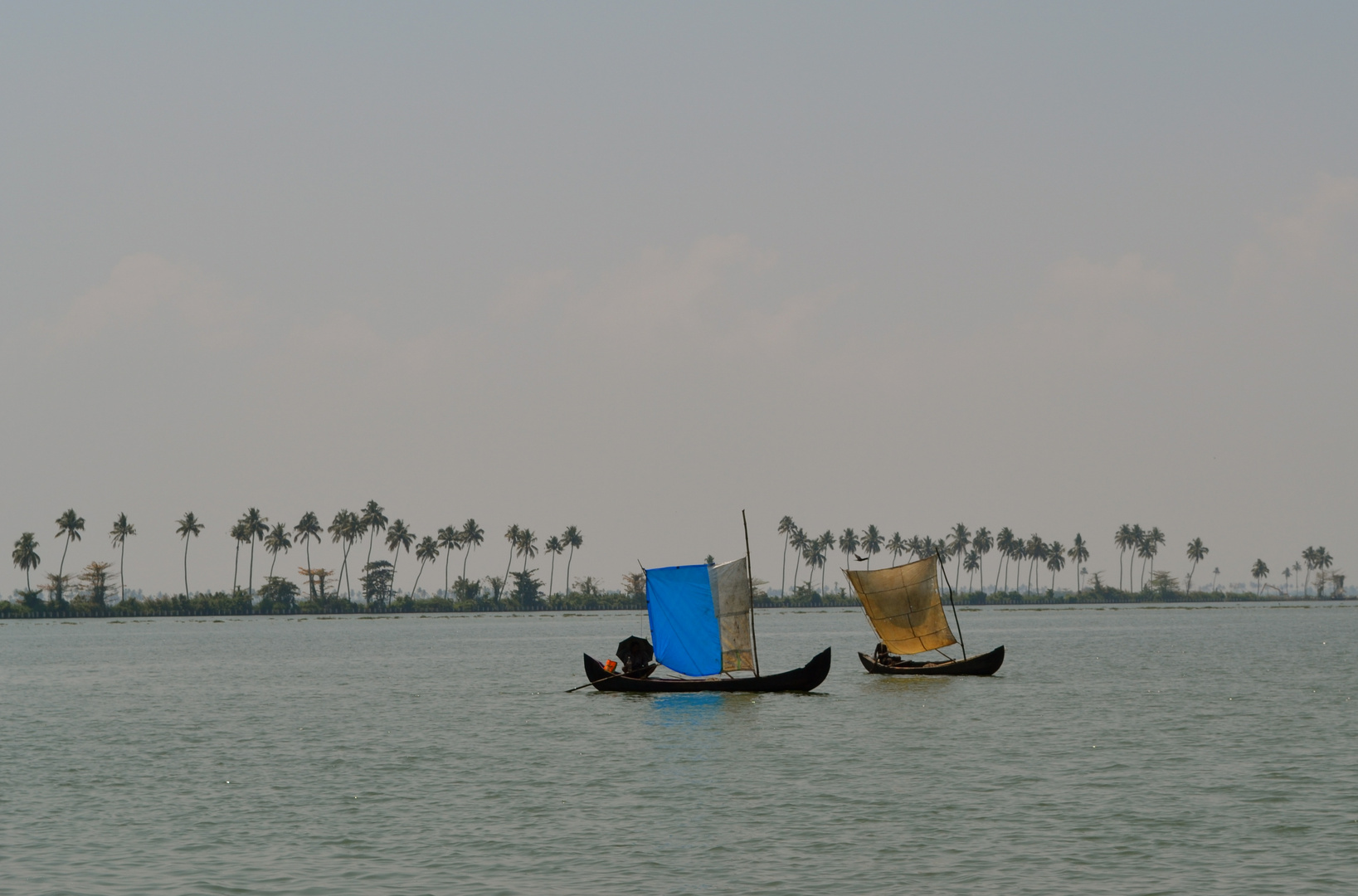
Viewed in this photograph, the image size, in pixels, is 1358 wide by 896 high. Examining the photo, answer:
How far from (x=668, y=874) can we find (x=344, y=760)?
20.3m

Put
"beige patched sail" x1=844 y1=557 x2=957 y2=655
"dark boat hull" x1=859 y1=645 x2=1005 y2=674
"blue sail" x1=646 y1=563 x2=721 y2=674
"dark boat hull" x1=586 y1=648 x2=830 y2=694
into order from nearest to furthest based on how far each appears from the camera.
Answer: "blue sail" x1=646 y1=563 x2=721 y2=674 < "dark boat hull" x1=586 y1=648 x2=830 y2=694 < "beige patched sail" x1=844 y1=557 x2=957 y2=655 < "dark boat hull" x1=859 y1=645 x2=1005 y2=674

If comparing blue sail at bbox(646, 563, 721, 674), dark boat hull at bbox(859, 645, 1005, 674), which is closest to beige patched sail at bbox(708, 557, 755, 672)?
blue sail at bbox(646, 563, 721, 674)

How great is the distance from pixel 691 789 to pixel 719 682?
73.6 ft

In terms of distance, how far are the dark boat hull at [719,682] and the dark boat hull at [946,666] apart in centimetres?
963

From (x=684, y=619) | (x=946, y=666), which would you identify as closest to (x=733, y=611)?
(x=684, y=619)

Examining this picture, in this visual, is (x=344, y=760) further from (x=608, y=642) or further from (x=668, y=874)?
(x=608, y=642)

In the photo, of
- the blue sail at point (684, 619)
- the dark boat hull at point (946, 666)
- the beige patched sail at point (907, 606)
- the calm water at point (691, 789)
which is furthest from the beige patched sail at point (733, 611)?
the dark boat hull at point (946, 666)

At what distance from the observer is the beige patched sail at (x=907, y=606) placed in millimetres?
70625

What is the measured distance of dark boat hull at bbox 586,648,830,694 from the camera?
58.5 meters

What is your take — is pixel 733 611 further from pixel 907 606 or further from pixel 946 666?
pixel 946 666

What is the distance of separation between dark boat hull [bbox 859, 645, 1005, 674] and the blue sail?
1504cm

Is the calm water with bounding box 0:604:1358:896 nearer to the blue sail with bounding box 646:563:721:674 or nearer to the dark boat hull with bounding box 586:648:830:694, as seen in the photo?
the dark boat hull with bounding box 586:648:830:694

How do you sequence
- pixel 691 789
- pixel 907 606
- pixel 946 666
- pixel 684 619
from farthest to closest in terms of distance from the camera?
pixel 946 666, pixel 907 606, pixel 684 619, pixel 691 789

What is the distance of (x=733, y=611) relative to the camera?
58438 mm
